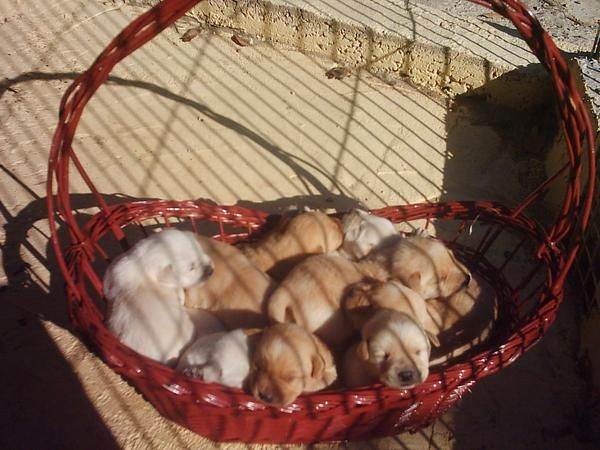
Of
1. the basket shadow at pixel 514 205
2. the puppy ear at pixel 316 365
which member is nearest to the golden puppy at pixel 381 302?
the puppy ear at pixel 316 365

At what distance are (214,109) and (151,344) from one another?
2.06 metres

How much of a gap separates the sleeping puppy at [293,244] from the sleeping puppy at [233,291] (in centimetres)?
11

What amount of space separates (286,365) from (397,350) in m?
0.35

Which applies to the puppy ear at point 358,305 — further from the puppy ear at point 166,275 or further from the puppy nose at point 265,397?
the puppy ear at point 166,275

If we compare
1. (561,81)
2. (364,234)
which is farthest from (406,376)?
(561,81)

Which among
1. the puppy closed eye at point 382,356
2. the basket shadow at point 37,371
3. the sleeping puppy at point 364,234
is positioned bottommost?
the basket shadow at point 37,371

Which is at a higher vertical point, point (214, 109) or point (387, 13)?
point (387, 13)

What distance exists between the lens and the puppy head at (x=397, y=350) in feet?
5.98

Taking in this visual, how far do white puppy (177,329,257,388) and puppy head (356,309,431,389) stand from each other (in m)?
0.37

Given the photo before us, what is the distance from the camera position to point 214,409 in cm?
180

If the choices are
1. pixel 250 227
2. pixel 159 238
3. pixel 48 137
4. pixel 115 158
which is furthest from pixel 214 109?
pixel 159 238

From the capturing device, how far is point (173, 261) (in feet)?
7.02

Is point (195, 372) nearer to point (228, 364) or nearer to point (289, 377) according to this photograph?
point (228, 364)

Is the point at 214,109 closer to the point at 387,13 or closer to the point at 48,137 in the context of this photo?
the point at 48,137
